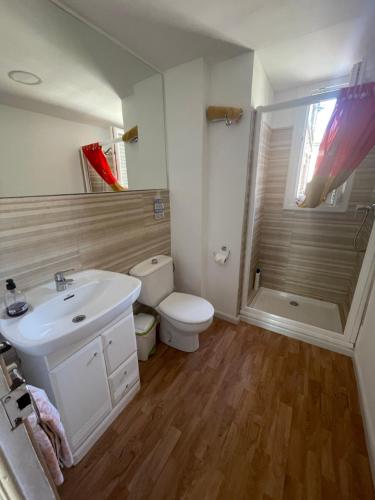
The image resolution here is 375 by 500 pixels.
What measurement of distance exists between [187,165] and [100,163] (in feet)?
2.27

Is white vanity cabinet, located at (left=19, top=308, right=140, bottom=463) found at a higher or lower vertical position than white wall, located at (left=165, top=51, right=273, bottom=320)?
lower

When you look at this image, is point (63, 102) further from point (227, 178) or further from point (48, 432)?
point (48, 432)

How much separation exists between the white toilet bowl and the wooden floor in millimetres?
130

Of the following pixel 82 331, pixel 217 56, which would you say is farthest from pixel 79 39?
pixel 82 331

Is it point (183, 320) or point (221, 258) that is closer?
point (183, 320)

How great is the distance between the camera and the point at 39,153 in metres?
1.09

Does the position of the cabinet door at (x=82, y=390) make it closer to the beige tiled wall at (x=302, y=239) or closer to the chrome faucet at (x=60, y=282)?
the chrome faucet at (x=60, y=282)

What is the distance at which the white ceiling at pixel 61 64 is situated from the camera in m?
0.99

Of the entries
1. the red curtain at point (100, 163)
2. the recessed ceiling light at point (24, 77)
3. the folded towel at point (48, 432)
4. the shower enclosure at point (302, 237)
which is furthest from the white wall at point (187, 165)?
the folded towel at point (48, 432)

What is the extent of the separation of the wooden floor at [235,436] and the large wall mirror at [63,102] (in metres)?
1.40

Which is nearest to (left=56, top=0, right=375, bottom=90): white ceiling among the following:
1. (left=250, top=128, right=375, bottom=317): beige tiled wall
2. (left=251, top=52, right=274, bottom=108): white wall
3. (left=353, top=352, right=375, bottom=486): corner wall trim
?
(left=251, top=52, right=274, bottom=108): white wall

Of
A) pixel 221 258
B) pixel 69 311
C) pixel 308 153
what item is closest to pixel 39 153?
pixel 69 311

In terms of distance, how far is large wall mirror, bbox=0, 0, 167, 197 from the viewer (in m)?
1.00

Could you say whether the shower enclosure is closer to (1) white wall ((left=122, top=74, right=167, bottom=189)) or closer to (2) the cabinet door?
(1) white wall ((left=122, top=74, right=167, bottom=189))
